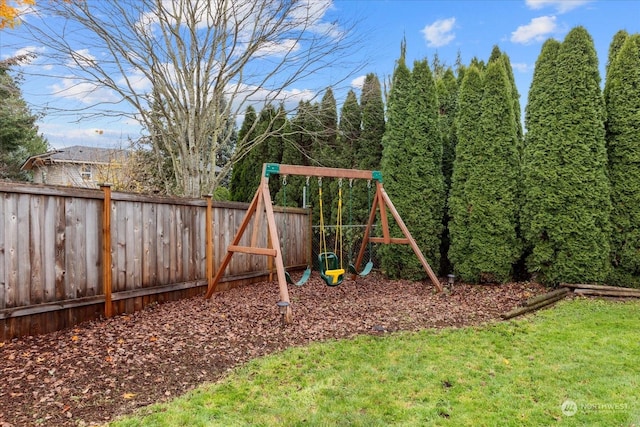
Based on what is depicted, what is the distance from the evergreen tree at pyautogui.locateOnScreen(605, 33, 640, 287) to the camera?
Result: 233 inches

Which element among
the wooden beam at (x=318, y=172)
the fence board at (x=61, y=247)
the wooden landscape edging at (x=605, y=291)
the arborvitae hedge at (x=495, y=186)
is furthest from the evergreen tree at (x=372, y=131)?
the fence board at (x=61, y=247)

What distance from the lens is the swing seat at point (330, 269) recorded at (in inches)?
218

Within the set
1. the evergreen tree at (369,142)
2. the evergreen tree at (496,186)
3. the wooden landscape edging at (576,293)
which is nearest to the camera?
the wooden landscape edging at (576,293)

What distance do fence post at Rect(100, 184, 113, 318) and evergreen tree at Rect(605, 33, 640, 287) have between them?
710cm

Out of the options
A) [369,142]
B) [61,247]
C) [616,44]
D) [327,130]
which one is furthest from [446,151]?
[61,247]

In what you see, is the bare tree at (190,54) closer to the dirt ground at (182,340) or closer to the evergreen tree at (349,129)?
the evergreen tree at (349,129)

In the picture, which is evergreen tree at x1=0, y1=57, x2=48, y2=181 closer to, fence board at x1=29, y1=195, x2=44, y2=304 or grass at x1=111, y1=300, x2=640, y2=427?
fence board at x1=29, y1=195, x2=44, y2=304

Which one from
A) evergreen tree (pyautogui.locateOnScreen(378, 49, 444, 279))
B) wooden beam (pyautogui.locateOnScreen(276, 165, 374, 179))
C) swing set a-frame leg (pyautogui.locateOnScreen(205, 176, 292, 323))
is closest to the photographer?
swing set a-frame leg (pyautogui.locateOnScreen(205, 176, 292, 323))

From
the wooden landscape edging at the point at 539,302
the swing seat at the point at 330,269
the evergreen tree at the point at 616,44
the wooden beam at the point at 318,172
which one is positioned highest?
the evergreen tree at the point at 616,44

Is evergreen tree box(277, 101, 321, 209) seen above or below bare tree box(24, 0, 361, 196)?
below

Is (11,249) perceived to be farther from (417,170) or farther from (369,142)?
(369,142)

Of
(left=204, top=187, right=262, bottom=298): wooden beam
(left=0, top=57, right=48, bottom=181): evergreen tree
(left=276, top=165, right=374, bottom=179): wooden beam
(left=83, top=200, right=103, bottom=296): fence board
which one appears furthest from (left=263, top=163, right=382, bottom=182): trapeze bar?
(left=0, top=57, right=48, bottom=181): evergreen tree

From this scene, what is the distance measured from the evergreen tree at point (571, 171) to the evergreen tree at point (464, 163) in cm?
97

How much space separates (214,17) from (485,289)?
7.26 meters
